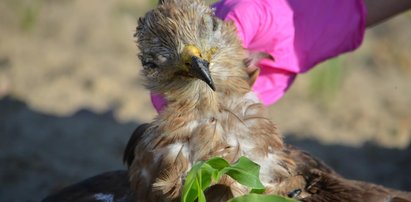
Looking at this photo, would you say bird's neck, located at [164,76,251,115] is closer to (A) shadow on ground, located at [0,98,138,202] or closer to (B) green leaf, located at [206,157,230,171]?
(B) green leaf, located at [206,157,230,171]

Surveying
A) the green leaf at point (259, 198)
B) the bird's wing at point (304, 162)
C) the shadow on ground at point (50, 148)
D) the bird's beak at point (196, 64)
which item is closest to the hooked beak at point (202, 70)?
the bird's beak at point (196, 64)

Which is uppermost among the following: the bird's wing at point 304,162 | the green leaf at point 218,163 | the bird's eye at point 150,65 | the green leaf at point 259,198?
the bird's eye at point 150,65

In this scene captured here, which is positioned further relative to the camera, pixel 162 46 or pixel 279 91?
pixel 279 91

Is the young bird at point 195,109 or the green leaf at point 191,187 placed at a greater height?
the young bird at point 195,109

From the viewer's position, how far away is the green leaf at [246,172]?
2219mm

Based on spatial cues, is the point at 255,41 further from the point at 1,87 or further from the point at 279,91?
the point at 1,87

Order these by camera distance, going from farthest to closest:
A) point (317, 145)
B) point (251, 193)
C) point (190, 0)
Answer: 1. point (317, 145)
2. point (190, 0)
3. point (251, 193)

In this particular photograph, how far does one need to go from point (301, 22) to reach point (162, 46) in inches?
37.9

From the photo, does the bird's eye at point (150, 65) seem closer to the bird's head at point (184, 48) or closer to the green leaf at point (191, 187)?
the bird's head at point (184, 48)

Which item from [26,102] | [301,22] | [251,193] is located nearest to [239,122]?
[251,193]

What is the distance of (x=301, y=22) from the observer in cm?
314

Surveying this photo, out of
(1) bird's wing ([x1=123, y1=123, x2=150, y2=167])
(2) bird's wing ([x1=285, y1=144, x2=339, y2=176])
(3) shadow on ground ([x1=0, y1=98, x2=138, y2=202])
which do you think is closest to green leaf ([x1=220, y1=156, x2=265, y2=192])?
(2) bird's wing ([x1=285, y1=144, x2=339, y2=176])

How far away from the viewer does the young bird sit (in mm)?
2334

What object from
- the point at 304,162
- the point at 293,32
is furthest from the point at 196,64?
the point at 293,32
